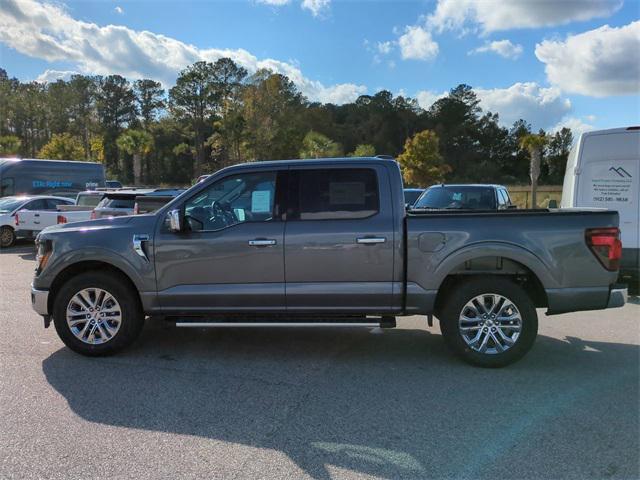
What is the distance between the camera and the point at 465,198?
10297 mm

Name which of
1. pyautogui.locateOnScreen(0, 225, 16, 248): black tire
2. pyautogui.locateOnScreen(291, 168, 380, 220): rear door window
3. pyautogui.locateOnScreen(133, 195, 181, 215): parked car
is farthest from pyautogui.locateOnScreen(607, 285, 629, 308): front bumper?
pyautogui.locateOnScreen(0, 225, 16, 248): black tire

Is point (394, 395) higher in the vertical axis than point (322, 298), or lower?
lower

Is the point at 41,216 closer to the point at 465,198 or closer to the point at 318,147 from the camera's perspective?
the point at 465,198

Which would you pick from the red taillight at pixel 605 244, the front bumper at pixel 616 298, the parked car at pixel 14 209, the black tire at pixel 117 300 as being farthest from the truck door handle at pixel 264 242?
the parked car at pixel 14 209

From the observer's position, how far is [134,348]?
540 cm

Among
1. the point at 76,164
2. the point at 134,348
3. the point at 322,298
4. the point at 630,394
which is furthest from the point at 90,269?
the point at 76,164

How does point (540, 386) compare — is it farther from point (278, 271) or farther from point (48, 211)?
point (48, 211)

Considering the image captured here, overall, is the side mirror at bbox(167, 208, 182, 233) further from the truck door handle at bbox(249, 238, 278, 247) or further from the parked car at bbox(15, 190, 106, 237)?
the parked car at bbox(15, 190, 106, 237)

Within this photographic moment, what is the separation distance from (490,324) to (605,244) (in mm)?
1306

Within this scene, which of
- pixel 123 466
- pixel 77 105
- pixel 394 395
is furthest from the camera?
pixel 77 105

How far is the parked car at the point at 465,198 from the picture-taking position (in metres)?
10.1

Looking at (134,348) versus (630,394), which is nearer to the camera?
(630,394)

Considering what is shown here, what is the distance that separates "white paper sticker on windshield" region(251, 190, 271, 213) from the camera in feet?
16.2

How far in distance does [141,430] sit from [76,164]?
22.2 metres
